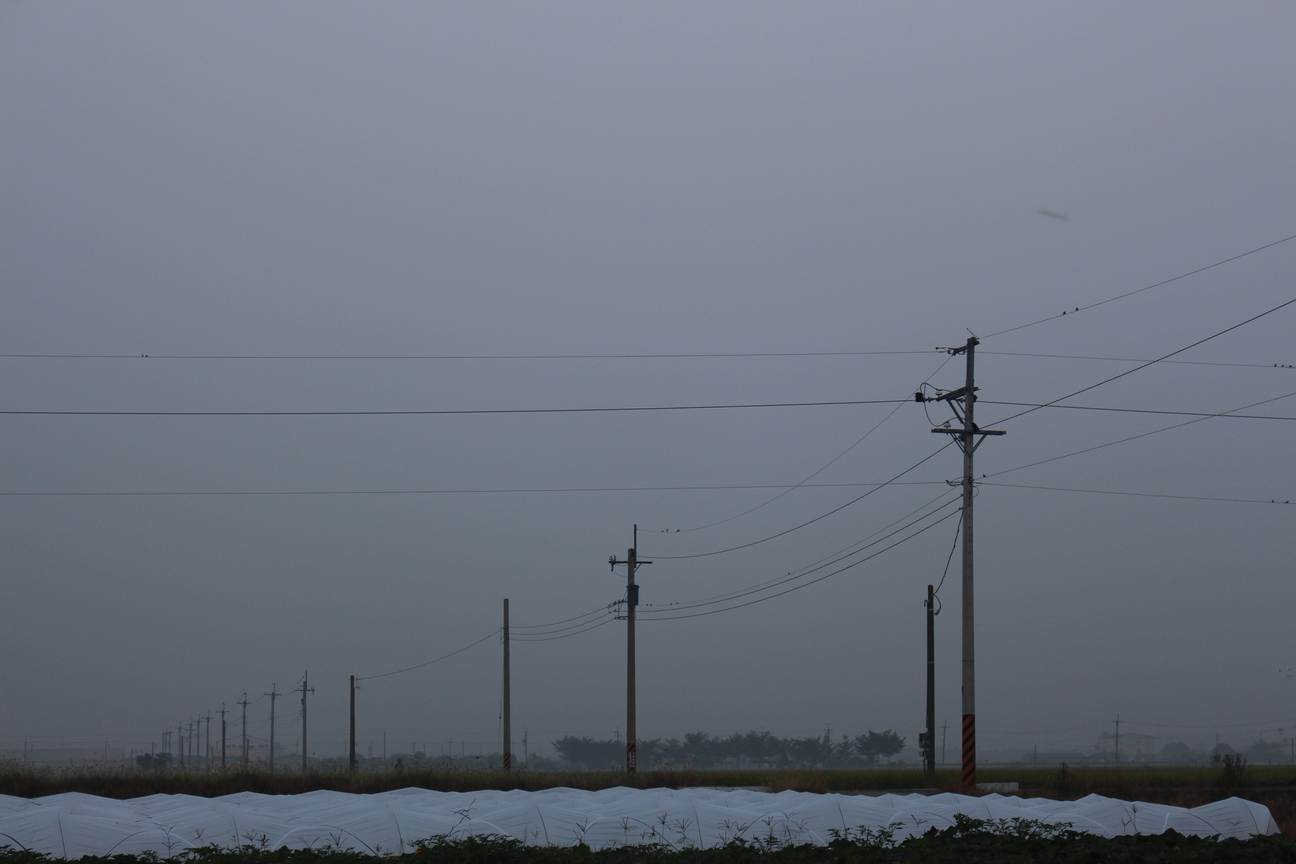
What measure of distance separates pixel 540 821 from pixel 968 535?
15597 millimetres

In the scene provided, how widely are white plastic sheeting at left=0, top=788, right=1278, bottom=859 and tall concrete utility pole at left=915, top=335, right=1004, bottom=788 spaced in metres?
8.87

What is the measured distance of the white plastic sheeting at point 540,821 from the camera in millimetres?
13766

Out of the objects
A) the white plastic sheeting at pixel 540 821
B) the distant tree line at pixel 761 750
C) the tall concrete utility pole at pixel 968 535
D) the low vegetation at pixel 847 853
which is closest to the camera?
the low vegetation at pixel 847 853

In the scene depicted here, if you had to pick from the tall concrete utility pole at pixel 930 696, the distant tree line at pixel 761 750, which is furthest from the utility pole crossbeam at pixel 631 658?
the distant tree line at pixel 761 750

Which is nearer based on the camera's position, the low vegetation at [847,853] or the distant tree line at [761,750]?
the low vegetation at [847,853]

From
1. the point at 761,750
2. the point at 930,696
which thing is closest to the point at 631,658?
the point at 930,696

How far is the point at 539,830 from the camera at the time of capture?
1439 cm

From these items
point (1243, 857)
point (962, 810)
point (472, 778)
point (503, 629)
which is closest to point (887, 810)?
point (962, 810)

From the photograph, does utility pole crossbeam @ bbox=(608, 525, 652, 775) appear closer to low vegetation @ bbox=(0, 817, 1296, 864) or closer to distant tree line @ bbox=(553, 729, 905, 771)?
low vegetation @ bbox=(0, 817, 1296, 864)

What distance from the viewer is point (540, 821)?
14.5 metres

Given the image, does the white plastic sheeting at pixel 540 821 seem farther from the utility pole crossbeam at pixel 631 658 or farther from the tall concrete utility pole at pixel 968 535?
the utility pole crossbeam at pixel 631 658

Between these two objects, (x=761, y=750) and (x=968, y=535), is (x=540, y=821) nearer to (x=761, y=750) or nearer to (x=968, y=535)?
(x=968, y=535)

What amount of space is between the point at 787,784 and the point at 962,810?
41.0 feet

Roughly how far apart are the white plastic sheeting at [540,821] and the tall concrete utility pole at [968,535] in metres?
8.87
